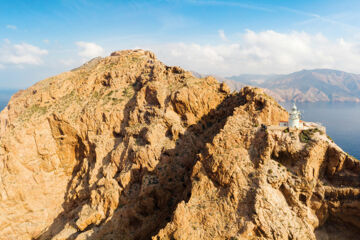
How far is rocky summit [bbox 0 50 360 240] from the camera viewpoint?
3262 centimetres

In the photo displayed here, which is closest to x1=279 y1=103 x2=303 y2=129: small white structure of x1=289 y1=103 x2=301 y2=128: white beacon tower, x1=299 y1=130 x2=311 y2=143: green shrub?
x1=289 y1=103 x2=301 y2=128: white beacon tower

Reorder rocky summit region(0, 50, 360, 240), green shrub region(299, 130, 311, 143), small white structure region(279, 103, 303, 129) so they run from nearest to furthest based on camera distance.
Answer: rocky summit region(0, 50, 360, 240)
green shrub region(299, 130, 311, 143)
small white structure region(279, 103, 303, 129)

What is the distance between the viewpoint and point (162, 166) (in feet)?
153

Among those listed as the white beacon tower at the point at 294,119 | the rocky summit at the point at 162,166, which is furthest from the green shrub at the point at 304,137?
the white beacon tower at the point at 294,119

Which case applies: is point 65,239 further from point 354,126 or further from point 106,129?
point 354,126

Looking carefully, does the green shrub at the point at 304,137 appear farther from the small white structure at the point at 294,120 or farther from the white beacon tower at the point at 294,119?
the white beacon tower at the point at 294,119

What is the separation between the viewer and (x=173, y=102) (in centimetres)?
5219

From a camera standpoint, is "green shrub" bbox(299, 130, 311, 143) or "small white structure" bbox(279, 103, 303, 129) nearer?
"green shrub" bbox(299, 130, 311, 143)

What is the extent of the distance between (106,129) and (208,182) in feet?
116

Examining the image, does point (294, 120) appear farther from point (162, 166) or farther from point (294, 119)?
point (162, 166)

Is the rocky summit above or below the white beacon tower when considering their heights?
below

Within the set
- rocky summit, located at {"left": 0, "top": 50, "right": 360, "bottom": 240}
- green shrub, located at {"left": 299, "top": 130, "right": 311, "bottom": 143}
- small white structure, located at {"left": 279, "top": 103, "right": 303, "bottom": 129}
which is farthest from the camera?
small white structure, located at {"left": 279, "top": 103, "right": 303, "bottom": 129}

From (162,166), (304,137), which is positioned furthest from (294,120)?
(162,166)

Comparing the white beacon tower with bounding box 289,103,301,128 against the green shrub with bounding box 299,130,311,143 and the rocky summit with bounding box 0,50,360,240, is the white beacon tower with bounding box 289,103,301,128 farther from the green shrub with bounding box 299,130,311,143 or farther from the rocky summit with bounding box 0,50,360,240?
the green shrub with bounding box 299,130,311,143
